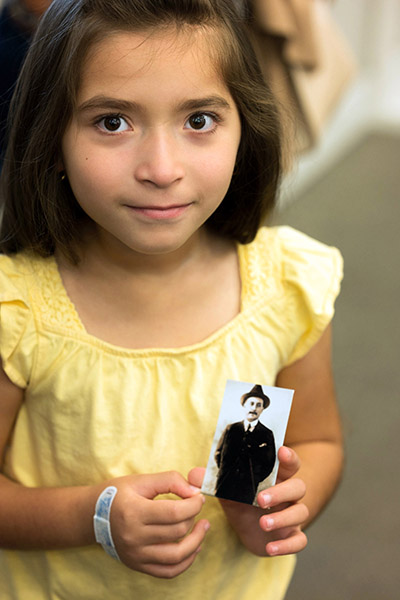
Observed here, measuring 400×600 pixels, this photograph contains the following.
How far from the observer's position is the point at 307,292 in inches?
43.1

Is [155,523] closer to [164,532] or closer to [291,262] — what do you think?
[164,532]

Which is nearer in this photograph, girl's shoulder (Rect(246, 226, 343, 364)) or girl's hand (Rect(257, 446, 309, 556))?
girl's hand (Rect(257, 446, 309, 556))

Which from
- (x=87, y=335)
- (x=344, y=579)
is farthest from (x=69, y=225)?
(x=344, y=579)

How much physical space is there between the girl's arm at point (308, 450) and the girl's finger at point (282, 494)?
0.7 inches

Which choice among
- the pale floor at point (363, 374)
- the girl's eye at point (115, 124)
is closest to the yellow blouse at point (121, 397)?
the girl's eye at point (115, 124)

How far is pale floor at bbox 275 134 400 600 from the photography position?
6.21 feet

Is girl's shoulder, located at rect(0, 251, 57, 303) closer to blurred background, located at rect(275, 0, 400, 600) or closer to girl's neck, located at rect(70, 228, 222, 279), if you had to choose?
girl's neck, located at rect(70, 228, 222, 279)

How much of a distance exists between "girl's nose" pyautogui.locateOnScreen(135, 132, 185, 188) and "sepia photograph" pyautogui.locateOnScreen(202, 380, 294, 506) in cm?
25

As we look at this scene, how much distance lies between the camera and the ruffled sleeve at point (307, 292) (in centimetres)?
109

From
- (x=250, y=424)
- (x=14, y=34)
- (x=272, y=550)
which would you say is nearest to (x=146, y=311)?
(x=250, y=424)

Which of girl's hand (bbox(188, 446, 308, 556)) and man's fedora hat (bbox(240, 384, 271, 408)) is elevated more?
man's fedora hat (bbox(240, 384, 271, 408))

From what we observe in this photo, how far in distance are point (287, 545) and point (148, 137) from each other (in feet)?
1.69

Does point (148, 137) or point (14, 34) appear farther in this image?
point (14, 34)

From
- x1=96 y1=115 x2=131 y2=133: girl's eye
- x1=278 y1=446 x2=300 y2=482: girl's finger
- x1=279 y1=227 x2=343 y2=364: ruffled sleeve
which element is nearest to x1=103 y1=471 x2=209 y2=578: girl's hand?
x1=278 y1=446 x2=300 y2=482: girl's finger
